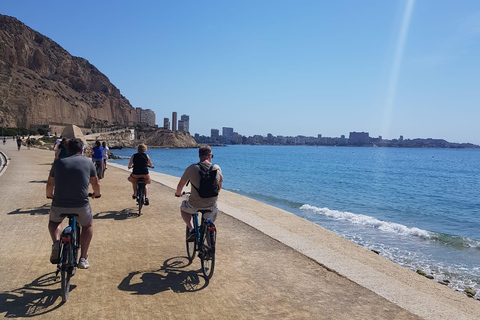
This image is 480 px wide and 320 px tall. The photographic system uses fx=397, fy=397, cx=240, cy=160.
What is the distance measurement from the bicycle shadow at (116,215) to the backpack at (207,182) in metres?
4.73

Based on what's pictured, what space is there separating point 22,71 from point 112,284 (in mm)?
137323

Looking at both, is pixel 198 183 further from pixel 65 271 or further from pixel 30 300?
pixel 30 300

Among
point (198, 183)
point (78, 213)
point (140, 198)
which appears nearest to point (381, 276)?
point (198, 183)

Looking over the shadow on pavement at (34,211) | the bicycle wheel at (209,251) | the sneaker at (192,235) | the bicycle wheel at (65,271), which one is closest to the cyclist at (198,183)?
the sneaker at (192,235)

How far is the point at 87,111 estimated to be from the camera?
517 ft

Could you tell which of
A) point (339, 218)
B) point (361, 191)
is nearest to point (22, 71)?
point (361, 191)

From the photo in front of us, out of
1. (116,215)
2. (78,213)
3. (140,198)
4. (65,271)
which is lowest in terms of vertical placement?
(116,215)

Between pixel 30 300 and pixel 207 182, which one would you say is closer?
pixel 30 300

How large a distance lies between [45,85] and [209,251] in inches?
5576

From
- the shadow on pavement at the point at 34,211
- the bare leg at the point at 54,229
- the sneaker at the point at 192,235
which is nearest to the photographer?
the bare leg at the point at 54,229

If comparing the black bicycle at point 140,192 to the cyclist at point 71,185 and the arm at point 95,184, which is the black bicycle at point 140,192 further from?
the cyclist at point 71,185

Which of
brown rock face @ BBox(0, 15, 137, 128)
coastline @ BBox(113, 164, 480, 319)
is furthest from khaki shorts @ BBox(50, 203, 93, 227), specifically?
brown rock face @ BBox(0, 15, 137, 128)

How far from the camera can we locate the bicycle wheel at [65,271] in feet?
14.5

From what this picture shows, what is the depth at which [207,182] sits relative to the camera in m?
5.52
